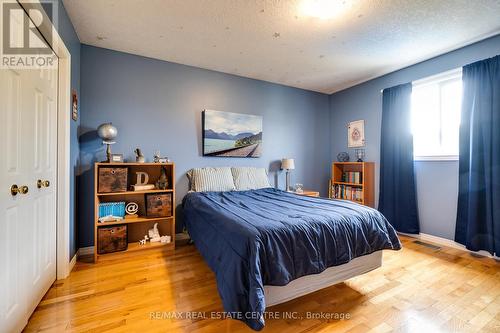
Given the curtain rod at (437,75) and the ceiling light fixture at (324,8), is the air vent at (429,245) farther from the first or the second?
the ceiling light fixture at (324,8)

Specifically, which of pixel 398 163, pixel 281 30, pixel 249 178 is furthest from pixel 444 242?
pixel 281 30

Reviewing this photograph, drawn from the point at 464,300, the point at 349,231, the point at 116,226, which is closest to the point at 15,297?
the point at 116,226

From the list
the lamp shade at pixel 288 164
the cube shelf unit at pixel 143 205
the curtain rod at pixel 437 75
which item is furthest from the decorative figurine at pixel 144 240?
the curtain rod at pixel 437 75

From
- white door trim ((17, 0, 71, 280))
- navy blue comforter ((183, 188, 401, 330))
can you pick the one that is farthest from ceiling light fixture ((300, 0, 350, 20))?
white door trim ((17, 0, 71, 280))

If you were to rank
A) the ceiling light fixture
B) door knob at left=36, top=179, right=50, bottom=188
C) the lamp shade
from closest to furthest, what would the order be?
door knob at left=36, top=179, right=50, bottom=188, the ceiling light fixture, the lamp shade

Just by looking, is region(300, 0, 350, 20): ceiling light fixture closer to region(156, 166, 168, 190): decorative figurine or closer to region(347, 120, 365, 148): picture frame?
region(347, 120, 365, 148): picture frame

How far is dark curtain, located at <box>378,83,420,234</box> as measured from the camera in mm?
3061

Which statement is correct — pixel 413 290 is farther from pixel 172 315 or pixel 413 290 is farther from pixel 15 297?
pixel 15 297

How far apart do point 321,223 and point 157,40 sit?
264 centimetres

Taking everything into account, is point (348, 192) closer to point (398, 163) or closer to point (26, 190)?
point (398, 163)

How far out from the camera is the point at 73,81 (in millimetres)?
2225

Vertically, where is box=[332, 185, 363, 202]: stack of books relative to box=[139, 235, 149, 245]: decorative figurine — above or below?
above

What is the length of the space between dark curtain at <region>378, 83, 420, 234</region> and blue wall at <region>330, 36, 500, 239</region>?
4.6 inches

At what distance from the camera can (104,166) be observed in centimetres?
243
